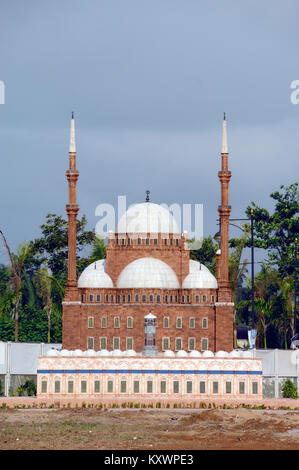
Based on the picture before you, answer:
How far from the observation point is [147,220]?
99875mm

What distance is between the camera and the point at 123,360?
84312 mm

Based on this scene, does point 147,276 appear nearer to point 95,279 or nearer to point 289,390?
point 95,279

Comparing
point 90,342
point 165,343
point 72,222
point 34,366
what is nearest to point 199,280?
point 165,343

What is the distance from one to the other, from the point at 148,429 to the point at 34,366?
27046 millimetres

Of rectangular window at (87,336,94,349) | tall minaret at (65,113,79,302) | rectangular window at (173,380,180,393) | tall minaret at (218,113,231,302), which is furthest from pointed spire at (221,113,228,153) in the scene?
rectangular window at (173,380,180,393)

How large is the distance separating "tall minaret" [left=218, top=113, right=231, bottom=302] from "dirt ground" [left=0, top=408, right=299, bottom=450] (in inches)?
693

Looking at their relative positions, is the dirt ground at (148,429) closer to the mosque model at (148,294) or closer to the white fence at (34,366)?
the mosque model at (148,294)

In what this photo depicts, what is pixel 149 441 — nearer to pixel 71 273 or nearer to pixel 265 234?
pixel 71 273

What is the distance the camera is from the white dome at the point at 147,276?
314 feet

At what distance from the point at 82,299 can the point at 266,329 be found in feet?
113

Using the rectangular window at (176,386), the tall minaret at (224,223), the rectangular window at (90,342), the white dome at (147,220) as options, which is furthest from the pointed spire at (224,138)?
the rectangular window at (176,386)

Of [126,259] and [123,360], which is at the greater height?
[126,259]

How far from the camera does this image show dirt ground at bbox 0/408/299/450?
6159cm
